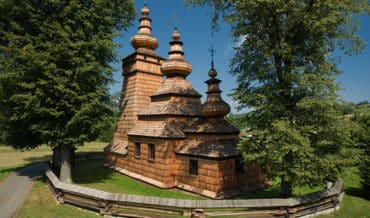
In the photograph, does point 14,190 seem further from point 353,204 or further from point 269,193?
point 353,204

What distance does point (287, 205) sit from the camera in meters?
10.8

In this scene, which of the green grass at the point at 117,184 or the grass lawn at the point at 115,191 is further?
the green grass at the point at 117,184

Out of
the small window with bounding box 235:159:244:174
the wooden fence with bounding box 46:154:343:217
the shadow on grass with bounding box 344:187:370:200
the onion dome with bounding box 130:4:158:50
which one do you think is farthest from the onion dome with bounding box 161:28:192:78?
the shadow on grass with bounding box 344:187:370:200

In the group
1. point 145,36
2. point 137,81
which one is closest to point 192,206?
point 137,81

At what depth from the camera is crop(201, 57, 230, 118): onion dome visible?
17422mm

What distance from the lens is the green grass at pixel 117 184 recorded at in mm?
16000

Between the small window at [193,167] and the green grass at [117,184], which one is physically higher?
the small window at [193,167]

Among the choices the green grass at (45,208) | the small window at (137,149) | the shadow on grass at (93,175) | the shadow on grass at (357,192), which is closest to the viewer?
the green grass at (45,208)

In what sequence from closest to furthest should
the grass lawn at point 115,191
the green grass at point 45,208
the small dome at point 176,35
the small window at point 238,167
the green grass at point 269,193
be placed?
the green grass at point 45,208 → the grass lawn at point 115,191 → the green grass at point 269,193 → the small window at point 238,167 → the small dome at point 176,35

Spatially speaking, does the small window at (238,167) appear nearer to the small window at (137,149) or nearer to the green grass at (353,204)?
the green grass at (353,204)

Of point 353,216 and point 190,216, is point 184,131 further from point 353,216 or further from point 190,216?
point 353,216

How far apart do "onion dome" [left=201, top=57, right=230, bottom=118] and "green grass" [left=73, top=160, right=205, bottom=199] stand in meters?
5.84

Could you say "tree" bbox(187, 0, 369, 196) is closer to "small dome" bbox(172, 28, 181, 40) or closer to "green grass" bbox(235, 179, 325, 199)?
"green grass" bbox(235, 179, 325, 199)

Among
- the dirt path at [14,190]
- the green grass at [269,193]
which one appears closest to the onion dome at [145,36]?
the dirt path at [14,190]
